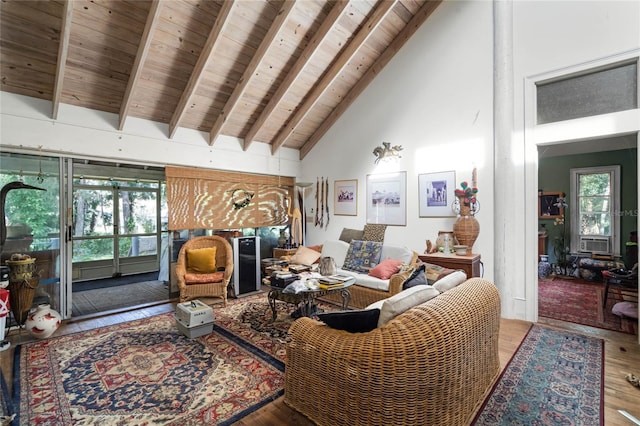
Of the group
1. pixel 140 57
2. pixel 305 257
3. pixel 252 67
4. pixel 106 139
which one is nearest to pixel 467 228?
pixel 305 257

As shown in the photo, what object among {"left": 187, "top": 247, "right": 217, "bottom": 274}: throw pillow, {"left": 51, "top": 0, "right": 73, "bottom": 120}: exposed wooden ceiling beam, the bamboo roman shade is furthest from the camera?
the bamboo roman shade

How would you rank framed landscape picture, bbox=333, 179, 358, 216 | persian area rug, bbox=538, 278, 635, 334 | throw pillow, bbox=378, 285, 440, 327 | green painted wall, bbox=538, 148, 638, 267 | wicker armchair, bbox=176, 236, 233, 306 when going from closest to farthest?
throw pillow, bbox=378, 285, 440, 327, persian area rug, bbox=538, 278, 635, 334, wicker armchair, bbox=176, 236, 233, 306, green painted wall, bbox=538, 148, 638, 267, framed landscape picture, bbox=333, 179, 358, 216

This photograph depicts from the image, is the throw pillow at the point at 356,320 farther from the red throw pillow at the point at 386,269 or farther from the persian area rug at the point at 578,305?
the persian area rug at the point at 578,305

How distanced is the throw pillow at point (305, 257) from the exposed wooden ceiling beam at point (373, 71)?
232 cm

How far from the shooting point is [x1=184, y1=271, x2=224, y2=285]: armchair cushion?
167 inches

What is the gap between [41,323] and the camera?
3.17m

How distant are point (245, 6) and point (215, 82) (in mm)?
1172

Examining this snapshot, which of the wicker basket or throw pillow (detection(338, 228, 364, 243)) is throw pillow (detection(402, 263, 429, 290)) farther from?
the wicker basket

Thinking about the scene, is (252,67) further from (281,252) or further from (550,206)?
(550,206)

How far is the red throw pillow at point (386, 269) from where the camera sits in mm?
4008

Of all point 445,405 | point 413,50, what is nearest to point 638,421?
point 445,405

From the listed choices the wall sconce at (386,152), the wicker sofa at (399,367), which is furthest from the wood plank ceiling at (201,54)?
the wicker sofa at (399,367)

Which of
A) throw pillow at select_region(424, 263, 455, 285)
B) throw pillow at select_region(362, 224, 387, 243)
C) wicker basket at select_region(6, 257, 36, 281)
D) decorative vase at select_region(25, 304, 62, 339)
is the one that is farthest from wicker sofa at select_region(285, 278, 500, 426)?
wicker basket at select_region(6, 257, 36, 281)

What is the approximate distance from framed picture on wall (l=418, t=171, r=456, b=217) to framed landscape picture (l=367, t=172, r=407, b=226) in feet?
0.95
